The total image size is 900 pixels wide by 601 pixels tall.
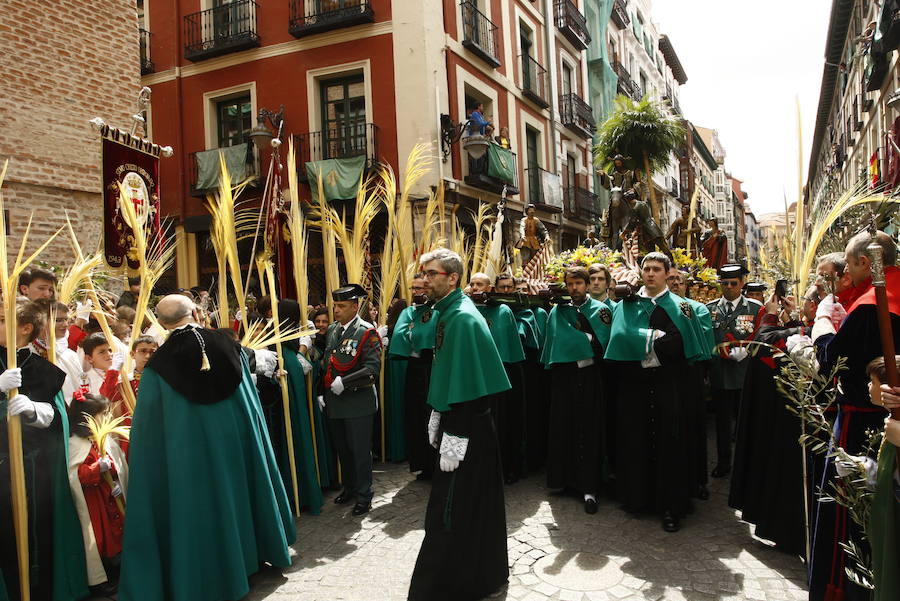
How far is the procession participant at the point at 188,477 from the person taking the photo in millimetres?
3355

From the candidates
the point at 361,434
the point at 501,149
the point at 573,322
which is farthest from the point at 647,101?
the point at 361,434

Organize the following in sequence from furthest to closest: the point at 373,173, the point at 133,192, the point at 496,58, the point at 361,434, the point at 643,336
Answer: the point at 496,58, the point at 373,173, the point at 133,192, the point at 361,434, the point at 643,336

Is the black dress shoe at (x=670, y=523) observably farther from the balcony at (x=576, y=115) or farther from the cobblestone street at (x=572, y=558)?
the balcony at (x=576, y=115)

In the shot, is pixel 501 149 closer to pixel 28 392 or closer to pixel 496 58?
pixel 496 58

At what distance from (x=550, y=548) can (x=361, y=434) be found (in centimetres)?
171

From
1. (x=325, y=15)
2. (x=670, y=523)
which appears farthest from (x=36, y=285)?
(x=325, y=15)

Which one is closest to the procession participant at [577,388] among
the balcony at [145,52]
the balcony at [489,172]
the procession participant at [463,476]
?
the procession participant at [463,476]

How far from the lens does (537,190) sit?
18.6 metres

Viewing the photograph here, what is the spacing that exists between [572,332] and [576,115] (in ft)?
58.0

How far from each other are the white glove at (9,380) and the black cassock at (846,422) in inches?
156

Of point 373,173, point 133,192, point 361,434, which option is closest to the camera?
point 361,434

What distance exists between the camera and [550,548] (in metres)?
4.20

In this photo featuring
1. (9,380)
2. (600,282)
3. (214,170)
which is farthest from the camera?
(214,170)

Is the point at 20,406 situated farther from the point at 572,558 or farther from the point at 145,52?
the point at 145,52
